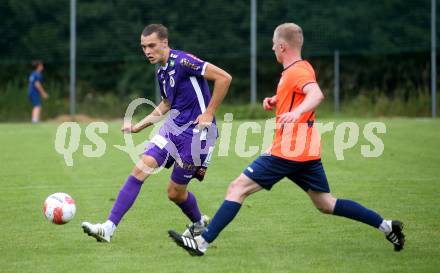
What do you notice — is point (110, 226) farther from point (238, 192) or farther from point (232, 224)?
point (232, 224)

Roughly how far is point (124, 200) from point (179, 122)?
33.9 inches

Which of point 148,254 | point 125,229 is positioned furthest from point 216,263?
point 125,229

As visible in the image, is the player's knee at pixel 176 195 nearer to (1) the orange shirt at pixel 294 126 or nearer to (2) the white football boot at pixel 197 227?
(2) the white football boot at pixel 197 227

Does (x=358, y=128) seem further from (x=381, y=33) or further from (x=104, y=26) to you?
(x=104, y=26)

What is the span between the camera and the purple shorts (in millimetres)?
7641

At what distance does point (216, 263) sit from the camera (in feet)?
21.9

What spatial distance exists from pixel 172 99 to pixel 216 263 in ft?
5.90

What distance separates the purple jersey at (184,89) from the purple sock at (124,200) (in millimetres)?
658

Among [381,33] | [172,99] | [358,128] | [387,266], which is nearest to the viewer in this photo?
[387,266]

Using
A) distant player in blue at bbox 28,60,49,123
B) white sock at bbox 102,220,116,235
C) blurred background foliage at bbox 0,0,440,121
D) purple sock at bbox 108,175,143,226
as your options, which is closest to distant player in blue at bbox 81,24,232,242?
purple sock at bbox 108,175,143,226

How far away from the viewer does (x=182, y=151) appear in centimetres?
768

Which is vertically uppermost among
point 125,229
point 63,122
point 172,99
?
point 172,99

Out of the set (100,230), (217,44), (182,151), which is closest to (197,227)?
(182,151)

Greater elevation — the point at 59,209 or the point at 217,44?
the point at 217,44
